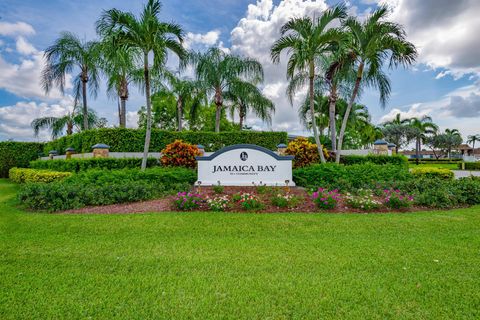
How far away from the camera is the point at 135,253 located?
3.57m

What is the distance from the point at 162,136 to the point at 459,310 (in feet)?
45.5

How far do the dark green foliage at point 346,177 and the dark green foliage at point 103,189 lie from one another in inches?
141


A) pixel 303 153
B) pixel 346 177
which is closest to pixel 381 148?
pixel 303 153

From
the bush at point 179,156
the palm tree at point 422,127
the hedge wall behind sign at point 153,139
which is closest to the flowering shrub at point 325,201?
the bush at point 179,156

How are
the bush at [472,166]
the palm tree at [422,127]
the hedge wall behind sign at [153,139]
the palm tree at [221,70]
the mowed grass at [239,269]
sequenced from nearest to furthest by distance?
the mowed grass at [239,269] < the hedge wall behind sign at [153,139] < the palm tree at [221,70] < the bush at [472,166] < the palm tree at [422,127]

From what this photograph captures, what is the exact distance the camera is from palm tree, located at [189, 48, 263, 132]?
1631 cm

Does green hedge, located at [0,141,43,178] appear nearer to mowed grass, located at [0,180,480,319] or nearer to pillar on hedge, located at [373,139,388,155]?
mowed grass, located at [0,180,480,319]

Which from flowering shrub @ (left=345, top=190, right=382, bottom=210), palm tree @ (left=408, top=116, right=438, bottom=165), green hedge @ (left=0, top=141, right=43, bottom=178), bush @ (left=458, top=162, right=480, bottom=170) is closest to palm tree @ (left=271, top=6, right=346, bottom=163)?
flowering shrub @ (left=345, top=190, right=382, bottom=210)

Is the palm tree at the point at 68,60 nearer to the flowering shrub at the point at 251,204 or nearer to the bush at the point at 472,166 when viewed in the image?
the flowering shrub at the point at 251,204

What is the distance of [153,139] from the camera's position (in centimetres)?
1422

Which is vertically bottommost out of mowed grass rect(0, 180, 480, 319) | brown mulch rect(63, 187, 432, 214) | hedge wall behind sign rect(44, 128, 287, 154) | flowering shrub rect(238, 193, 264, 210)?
mowed grass rect(0, 180, 480, 319)

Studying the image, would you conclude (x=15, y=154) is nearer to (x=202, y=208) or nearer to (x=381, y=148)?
(x=202, y=208)

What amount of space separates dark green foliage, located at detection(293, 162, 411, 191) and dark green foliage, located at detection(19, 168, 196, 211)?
357cm

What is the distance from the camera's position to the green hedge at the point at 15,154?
17.5 meters
